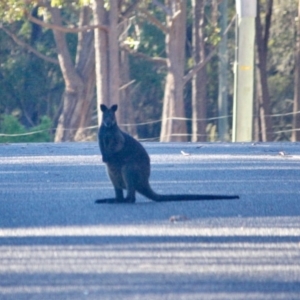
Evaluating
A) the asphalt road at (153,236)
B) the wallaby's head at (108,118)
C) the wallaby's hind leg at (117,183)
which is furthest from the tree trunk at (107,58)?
the wallaby's hind leg at (117,183)

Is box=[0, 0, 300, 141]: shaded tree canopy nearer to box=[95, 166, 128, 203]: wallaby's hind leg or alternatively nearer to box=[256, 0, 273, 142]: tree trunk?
box=[256, 0, 273, 142]: tree trunk

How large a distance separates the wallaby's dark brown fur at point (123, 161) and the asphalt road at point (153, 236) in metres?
0.18

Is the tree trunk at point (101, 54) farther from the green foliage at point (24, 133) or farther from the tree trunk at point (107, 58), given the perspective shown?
the green foliage at point (24, 133)

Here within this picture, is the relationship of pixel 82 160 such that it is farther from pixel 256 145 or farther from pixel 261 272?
pixel 261 272

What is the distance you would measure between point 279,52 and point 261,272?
38822 mm

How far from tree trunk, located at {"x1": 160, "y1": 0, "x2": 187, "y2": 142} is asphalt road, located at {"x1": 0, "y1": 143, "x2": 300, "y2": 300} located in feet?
63.3

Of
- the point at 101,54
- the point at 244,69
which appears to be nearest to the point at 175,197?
the point at 244,69

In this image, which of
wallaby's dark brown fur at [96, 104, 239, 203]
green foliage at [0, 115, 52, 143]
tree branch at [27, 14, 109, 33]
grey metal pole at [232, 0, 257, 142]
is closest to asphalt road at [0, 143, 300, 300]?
wallaby's dark brown fur at [96, 104, 239, 203]

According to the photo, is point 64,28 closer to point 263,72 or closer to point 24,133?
point 24,133

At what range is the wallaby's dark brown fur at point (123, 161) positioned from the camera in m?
9.23

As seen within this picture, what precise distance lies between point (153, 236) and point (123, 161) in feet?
4.85

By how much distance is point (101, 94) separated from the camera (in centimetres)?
3067

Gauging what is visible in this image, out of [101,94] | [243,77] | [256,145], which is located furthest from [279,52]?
[256,145]

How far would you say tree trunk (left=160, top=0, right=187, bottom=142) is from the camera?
32.4m
